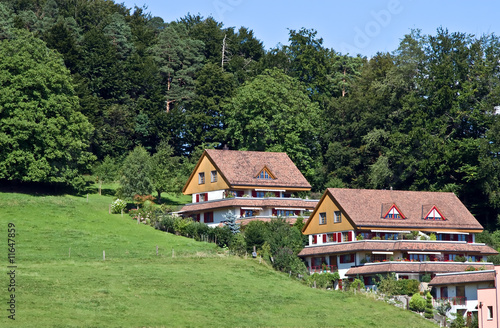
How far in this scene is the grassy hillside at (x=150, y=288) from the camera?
60.5 meters

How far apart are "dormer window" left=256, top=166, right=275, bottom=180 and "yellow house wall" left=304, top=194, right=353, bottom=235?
13.8 meters

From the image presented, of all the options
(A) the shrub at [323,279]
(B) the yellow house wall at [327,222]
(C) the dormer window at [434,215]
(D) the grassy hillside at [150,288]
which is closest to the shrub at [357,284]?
(A) the shrub at [323,279]

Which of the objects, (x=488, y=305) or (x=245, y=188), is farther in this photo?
(x=245, y=188)

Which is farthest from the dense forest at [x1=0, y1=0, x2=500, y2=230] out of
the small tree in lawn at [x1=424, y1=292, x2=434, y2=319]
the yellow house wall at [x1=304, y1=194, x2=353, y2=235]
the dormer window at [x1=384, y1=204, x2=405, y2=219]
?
the small tree in lawn at [x1=424, y1=292, x2=434, y2=319]

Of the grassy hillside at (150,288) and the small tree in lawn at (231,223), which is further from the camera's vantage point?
the small tree in lawn at (231,223)

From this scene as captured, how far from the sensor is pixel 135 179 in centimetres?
10988

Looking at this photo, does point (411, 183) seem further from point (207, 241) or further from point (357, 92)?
point (207, 241)

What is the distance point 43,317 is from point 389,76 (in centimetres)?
7264

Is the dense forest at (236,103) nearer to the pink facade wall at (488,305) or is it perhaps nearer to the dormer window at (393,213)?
the dormer window at (393,213)

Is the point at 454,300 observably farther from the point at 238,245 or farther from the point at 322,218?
the point at 238,245

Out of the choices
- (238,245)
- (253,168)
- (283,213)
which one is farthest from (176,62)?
(238,245)

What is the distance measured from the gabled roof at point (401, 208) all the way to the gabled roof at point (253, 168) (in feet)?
42.3

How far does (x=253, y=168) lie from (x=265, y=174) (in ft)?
5.33

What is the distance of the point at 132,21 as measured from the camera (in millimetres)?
159375
